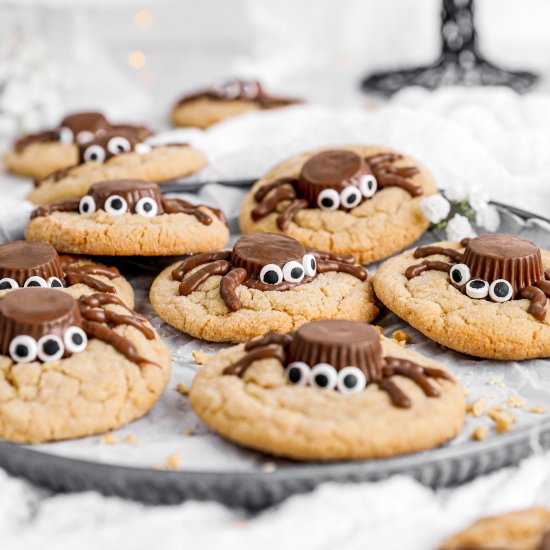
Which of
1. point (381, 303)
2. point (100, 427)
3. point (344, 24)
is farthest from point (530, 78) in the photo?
point (100, 427)

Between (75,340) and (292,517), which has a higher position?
(75,340)

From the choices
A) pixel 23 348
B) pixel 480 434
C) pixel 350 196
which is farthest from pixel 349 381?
pixel 350 196

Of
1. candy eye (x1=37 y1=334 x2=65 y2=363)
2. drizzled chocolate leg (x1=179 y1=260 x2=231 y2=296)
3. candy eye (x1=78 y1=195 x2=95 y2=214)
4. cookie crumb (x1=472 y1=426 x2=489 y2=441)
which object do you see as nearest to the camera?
cookie crumb (x1=472 y1=426 x2=489 y2=441)

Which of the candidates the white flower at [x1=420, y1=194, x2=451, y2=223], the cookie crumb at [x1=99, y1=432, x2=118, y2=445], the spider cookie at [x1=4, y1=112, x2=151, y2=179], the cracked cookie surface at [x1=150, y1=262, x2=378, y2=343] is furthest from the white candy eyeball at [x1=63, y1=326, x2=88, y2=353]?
the spider cookie at [x1=4, y1=112, x2=151, y2=179]

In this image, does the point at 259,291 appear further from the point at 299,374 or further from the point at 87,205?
the point at 87,205

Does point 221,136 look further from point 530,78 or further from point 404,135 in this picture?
point 530,78

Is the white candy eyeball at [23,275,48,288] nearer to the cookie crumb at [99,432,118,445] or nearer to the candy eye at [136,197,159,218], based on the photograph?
the candy eye at [136,197,159,218]
